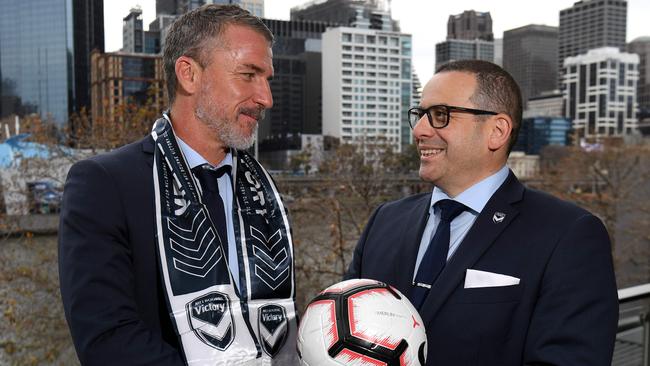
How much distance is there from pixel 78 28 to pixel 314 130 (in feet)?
37.1

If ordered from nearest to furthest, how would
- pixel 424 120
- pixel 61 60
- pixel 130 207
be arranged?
pixel 130 207
pixel 424 120
pixel 61 60

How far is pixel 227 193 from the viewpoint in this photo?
1849 millimetres

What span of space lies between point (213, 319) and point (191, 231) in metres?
0.23

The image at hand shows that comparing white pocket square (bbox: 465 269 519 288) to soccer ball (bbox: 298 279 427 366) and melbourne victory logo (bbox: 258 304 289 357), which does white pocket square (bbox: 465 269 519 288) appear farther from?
melbourne victory logo (bbox: 258 304 289 357)

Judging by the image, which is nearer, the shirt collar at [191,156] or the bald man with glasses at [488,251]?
the bald man with glasses at [488,251]

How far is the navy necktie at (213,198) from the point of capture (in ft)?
5.72

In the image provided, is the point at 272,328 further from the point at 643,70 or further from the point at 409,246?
the point at 643,70

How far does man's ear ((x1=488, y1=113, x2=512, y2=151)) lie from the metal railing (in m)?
1.83

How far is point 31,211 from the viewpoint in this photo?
1006 centimetres

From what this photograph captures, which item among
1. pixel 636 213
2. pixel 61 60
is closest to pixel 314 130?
pixel 636 213

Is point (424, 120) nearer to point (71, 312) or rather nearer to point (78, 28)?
A: point (71, 312)

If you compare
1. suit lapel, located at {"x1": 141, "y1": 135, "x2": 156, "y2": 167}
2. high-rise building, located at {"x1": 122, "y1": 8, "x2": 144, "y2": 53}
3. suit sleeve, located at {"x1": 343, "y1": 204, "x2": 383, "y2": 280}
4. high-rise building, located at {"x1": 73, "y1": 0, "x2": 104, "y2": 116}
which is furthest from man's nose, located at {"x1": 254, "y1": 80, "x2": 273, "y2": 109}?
high-rise building, located at {"x1": 122, "y1": 8, "x2": 144, "y2": 53}

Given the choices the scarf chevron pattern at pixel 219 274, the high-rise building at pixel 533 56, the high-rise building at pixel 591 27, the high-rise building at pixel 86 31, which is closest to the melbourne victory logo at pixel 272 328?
the scarf chevron pattern at pixel 219 274

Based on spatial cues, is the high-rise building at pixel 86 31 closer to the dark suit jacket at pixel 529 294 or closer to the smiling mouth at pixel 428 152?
the smiling mouth at pixel 428 152
